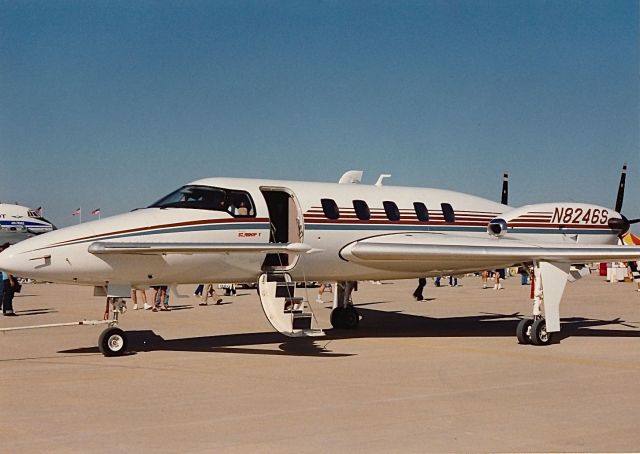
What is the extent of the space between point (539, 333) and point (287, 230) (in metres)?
5.86

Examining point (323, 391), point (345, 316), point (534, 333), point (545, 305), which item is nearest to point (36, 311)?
point (345, 316)

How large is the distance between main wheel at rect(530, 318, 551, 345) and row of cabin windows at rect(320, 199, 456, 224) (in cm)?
384

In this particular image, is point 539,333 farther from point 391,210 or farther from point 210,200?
point 210,200

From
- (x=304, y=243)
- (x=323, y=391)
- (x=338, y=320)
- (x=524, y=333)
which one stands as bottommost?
(x=323, y=391)

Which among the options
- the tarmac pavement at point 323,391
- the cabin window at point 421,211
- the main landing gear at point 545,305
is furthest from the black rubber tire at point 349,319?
the main landing gear at point 545,305

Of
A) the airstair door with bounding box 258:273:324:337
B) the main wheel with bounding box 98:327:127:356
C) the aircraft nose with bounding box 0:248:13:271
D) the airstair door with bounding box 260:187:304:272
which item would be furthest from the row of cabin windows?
the aircraft nose with bounding box 0:248:13:271

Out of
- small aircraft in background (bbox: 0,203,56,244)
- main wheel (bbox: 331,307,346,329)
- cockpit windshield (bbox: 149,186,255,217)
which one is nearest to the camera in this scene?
cockpit windshield (bbox: 149,186,255,217)

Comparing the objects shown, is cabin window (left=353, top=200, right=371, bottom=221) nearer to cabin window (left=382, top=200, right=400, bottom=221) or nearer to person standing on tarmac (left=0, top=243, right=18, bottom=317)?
cabin window (left=382, top=200, right=400, bottom=221)

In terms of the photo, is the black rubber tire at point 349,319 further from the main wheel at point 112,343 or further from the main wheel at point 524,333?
the main wheel at point 112,343

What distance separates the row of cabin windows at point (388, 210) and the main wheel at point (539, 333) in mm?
3839

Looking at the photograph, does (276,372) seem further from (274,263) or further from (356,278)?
(356,278)

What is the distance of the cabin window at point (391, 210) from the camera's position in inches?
708

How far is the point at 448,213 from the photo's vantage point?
754 inches

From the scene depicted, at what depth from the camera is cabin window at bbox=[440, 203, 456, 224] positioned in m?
19.0
